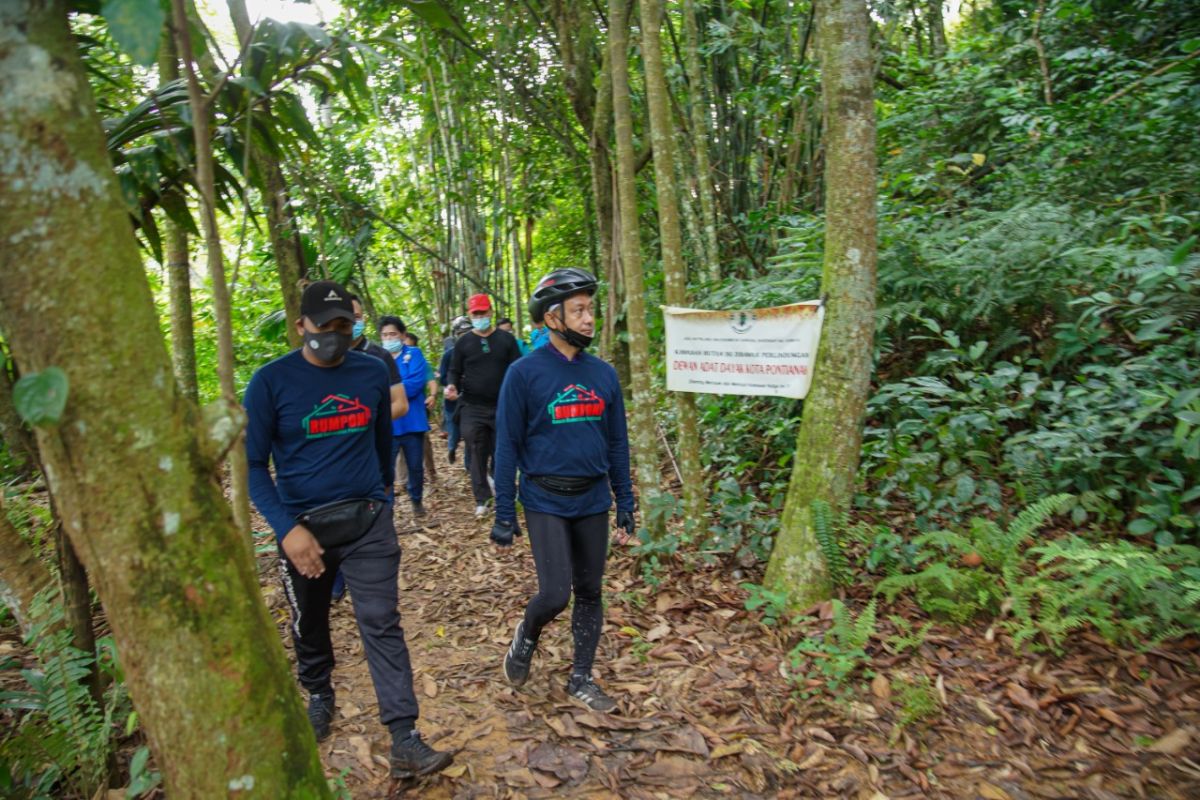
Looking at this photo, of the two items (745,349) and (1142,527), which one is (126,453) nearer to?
(745,349)

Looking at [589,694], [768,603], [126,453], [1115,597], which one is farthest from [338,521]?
[1115,597]

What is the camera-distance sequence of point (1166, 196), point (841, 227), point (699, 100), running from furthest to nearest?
point (699, 100) → point (1166, 196) → point (841, 227)

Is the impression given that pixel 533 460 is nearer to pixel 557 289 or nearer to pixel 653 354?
pixel 557 289

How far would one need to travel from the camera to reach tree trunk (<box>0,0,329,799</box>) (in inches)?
60.3

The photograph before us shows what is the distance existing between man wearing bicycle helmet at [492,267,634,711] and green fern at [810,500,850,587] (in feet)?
4.23

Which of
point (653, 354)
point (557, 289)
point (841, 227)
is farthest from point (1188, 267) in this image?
point (653, 354)

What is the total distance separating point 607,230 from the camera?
24.5 ft

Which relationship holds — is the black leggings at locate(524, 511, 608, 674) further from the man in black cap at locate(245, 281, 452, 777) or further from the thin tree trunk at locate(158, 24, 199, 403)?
the thin tree trunk at locate(158, 24, 199, 403)

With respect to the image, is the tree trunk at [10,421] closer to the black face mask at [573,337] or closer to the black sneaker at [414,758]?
the black sneaker at [414,758]

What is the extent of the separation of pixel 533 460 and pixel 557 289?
87cm

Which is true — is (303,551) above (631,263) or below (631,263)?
below

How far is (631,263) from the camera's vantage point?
17.2 ft

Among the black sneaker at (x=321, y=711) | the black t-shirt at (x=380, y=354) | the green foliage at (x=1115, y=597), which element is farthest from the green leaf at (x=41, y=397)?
the black t-shirt at (x=380, y=354)

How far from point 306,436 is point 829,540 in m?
2.88
